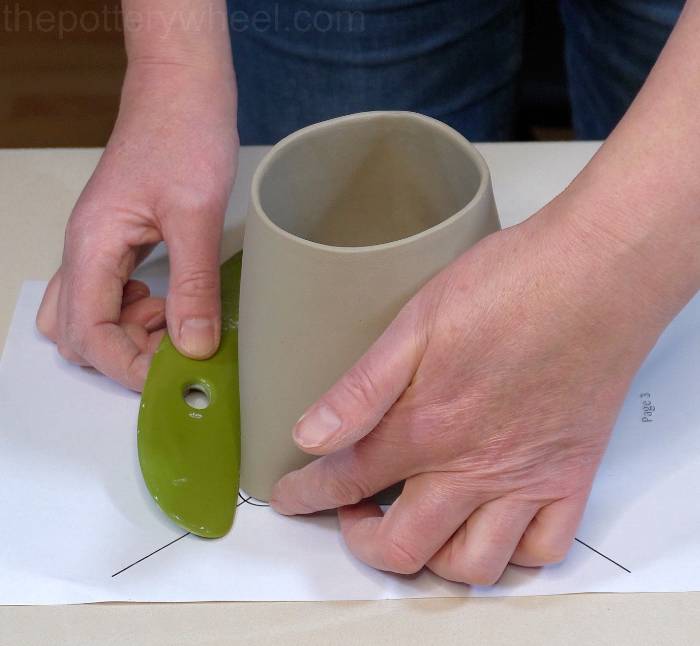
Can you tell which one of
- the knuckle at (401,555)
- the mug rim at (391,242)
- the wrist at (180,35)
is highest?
the mug rim at (391,242)

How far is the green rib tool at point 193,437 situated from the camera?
60 centimetres

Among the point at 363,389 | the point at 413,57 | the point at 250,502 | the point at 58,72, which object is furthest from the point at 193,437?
the point at 58,72

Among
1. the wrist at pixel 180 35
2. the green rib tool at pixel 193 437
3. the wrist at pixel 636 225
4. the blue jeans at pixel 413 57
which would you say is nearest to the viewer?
the wrist at pixel 636 225

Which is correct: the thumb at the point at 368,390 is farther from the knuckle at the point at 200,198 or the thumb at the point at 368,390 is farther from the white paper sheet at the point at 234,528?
the knuckle at the point at 200,198

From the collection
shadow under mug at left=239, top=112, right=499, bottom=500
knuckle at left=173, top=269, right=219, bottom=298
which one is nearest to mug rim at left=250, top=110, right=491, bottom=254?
shadow under mug at left=239, top=112, right=499, bottom=500

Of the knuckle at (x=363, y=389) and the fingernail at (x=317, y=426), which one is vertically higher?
A: the knuckle at (x=363, y=389)

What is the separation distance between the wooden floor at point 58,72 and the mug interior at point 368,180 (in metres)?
1.35

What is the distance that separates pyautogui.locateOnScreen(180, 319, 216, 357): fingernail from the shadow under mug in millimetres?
68

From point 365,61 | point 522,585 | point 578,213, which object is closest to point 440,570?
point 522,585

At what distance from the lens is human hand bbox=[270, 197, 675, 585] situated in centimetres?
50

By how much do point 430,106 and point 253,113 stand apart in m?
0.19

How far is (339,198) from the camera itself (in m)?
0.61

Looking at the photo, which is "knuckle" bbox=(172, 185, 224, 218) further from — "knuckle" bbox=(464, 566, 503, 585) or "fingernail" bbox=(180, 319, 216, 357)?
"knuckle" bbox=(464, 566, 503, 585)

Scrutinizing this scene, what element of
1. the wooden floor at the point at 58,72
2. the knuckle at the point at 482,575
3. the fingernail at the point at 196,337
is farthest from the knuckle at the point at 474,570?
the wooden floor at the point at 58,72
